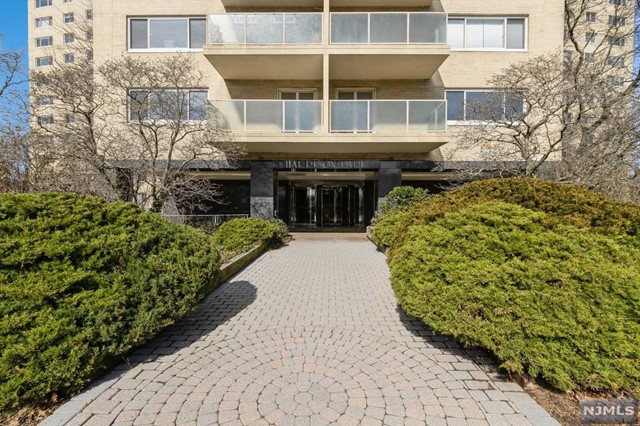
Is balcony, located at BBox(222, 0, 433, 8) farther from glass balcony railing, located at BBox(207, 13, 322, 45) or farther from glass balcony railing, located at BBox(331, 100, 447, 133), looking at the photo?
glass balcony railing, located at BBox(331, 100, 447, 133)

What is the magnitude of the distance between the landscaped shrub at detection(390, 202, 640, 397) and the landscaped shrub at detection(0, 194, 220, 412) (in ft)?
10.0

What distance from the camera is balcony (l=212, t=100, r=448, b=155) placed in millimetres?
11258

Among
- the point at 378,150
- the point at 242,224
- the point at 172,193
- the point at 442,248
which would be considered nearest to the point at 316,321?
the point at 442,248

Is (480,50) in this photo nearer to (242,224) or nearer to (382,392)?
(242,224)

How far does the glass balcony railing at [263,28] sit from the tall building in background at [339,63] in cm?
4

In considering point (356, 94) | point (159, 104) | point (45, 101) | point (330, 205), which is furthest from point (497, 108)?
point (45, 101)

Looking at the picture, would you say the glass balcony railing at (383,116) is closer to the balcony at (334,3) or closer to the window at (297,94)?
the window at (297,94)

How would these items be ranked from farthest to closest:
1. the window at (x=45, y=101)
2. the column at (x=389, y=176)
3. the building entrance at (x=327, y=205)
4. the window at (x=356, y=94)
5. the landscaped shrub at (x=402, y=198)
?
the building entrance at (x=327, y=205)
the window at (x=356, y=94)
the column at (x=389, y=176)
the landscaped shrub at (x=402, y=198)
the window at (x=45, y=101)

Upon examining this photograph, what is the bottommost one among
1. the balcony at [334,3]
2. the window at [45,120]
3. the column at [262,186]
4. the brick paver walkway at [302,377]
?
the brick paver walkway at [302,377]

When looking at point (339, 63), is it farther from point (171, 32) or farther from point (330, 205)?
point (330, 205)

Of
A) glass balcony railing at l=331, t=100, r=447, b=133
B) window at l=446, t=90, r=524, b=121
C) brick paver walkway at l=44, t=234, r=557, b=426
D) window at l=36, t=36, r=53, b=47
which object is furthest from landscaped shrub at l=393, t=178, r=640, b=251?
window at l=36, t=36, r=53, b=47

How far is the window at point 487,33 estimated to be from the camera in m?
13.1

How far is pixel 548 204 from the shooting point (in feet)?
12.6

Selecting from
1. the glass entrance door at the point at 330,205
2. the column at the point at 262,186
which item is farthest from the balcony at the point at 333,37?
the glass entrance door at the point at 330,205
